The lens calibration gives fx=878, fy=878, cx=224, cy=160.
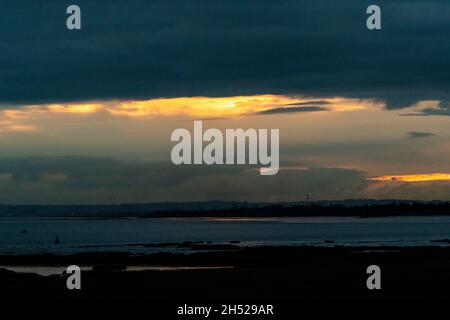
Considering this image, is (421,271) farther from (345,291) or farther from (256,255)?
(256,255)

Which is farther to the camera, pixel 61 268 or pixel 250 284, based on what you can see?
pixel 61 268

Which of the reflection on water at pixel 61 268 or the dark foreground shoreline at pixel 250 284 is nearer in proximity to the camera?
the dark foreground shoreline at pixel 250 284

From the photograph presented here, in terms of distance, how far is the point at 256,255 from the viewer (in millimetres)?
81125

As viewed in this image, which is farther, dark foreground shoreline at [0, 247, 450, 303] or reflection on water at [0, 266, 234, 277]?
reflection on water at [0, 266, 234, 277]

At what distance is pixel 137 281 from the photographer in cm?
4978
